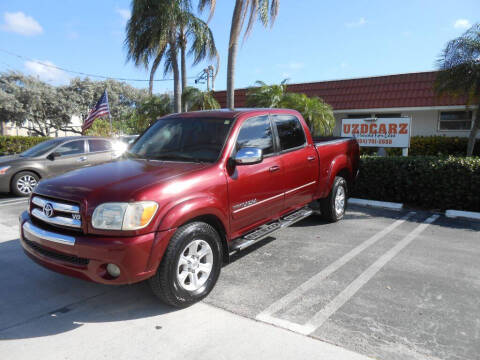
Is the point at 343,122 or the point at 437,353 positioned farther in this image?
the point at 343,122

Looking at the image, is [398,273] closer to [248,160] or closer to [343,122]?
[248,160]

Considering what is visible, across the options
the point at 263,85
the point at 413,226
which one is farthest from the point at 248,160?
the point at 263,85

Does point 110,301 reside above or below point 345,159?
below

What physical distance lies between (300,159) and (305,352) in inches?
114

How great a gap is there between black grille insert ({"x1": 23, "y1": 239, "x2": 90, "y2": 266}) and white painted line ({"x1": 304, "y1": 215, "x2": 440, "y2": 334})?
1.99 metres

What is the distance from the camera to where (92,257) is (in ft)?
9.77

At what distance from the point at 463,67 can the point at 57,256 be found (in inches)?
379

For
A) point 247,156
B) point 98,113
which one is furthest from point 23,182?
point 247,156

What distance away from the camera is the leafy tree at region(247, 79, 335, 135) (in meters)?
13.7

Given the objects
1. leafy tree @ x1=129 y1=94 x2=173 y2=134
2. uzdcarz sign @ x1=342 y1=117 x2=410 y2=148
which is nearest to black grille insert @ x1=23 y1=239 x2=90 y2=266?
uzdcarz sign @ x1=342 y1=117 x2=410 y2=148

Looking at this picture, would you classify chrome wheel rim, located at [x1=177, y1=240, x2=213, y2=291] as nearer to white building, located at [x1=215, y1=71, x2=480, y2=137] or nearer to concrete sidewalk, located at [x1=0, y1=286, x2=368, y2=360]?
concrete sidewalk, located at [x1=0, y1=286, x2=368, y2=360]

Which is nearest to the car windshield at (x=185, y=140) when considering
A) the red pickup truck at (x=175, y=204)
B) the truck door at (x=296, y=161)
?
the red pickup truck at (x=175, y=204)

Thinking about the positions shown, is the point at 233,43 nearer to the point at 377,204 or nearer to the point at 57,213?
the point at 377,204

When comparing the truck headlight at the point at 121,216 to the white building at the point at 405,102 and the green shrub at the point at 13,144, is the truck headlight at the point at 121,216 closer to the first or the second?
the white building at the point at 405,102
